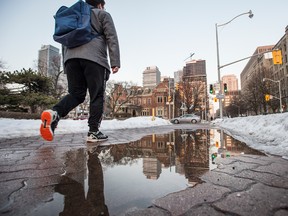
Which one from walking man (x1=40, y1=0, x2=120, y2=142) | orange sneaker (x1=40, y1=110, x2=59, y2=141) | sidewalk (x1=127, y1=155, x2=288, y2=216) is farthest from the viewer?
walking man (x1=40, y1=0, x2=120, y2=142)

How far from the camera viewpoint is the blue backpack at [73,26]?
2448 millimetres

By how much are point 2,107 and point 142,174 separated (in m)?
Result: 22.3

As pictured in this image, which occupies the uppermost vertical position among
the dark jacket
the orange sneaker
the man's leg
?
the dark jacket

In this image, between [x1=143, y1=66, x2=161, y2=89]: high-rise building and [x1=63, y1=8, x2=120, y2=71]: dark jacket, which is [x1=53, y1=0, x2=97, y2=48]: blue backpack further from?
[x1=143, y1=66, x2=161, y2=89]: high-rise building

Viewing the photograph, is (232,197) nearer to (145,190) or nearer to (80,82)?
(145,190)

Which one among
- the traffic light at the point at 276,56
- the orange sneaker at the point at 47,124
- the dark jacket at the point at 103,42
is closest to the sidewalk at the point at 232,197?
the orange sneaker at the point at 47,124

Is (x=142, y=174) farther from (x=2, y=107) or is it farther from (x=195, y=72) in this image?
(x=195, y=72)

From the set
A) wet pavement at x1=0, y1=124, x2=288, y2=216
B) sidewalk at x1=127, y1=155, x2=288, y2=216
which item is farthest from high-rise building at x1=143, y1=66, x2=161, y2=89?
sidewalk at x1=127, y1=155, x2=288, y2=216

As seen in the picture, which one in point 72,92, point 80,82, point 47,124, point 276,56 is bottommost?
point 47,124

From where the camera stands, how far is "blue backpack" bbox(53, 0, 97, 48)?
245 centimetres

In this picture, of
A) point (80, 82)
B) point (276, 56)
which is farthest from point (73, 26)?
point (276, 56)

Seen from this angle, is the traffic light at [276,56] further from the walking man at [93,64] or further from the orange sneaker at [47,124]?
the orange sneaker at [47,124]

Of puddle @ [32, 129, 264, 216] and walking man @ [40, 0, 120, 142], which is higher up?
walking man @ [40, 0, 120, 142]

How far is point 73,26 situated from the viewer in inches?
96.5
